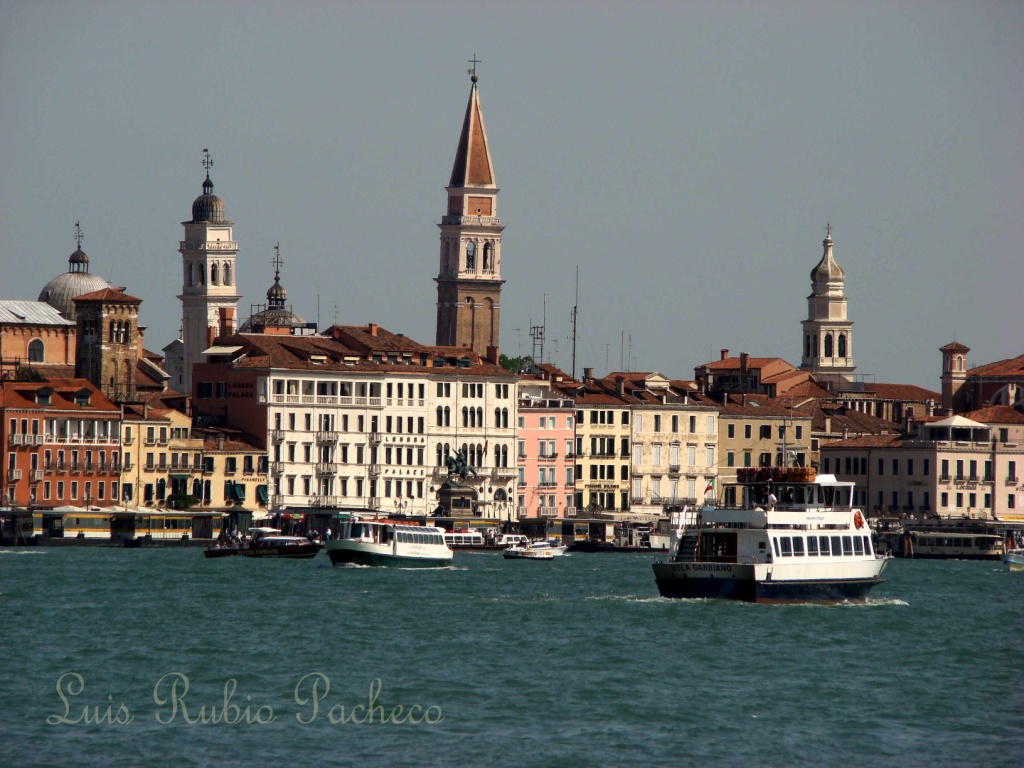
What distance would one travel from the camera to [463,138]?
429ft

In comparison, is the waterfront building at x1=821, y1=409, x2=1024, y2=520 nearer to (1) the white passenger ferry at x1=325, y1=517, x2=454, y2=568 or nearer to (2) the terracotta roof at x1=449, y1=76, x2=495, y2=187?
(2) the terracotta roof at x1=449, y1=76, x2=495, y2=187

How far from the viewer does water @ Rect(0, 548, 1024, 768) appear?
1378 inches

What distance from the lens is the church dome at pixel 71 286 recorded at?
124875 mm

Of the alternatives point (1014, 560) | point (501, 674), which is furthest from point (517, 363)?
point (501, 674)

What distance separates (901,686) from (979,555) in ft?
197

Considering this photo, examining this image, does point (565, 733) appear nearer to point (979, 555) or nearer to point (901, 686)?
point (901, 686)

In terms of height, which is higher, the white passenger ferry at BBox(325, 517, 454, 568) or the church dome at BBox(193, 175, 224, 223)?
the church dome at BBox(193, 175, 224, 223)

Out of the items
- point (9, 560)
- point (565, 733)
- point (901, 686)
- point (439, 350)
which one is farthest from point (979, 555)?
point (565, 733)

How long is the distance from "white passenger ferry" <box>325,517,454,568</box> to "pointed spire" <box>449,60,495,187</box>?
52.2 metres

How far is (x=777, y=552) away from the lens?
55.8 metres

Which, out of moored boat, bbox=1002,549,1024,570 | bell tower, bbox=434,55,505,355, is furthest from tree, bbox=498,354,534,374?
moored boat, bbox=1002,549,1024,570

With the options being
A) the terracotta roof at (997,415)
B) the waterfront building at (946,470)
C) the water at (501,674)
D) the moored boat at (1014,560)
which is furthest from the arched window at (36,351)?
the water at (501,674)

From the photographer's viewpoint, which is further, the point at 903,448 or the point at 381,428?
the point at 903,448

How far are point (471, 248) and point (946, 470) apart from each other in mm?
29000
